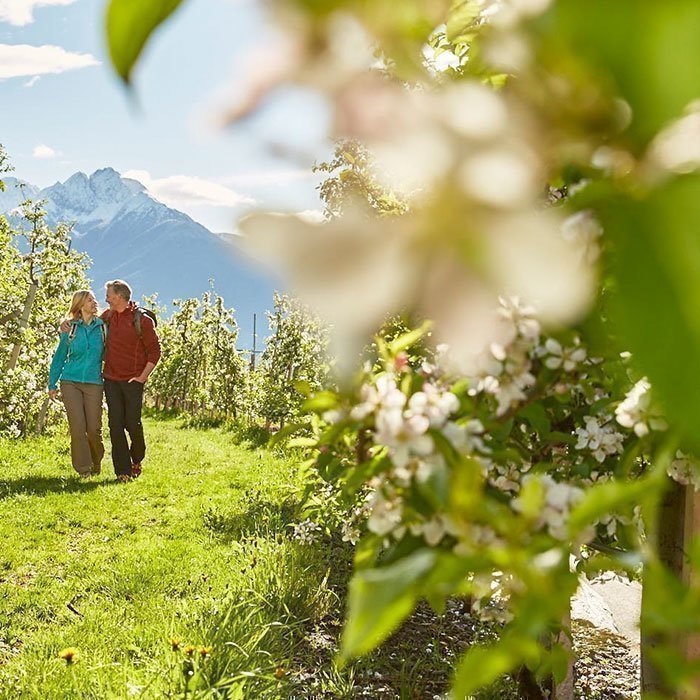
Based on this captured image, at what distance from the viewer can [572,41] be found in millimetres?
196

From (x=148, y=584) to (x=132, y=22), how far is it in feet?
16.2

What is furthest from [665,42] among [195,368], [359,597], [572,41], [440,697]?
[195,368]

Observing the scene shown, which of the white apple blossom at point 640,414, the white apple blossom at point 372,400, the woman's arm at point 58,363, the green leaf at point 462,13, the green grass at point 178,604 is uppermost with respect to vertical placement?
the woman's arm at point 58,363

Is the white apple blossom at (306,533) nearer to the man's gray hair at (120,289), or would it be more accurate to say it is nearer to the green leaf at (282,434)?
the man's gray hair at (120,289)

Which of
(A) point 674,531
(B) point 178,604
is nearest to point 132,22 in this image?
(A) point 674,531

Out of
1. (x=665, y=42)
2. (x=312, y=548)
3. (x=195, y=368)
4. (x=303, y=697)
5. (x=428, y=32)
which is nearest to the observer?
(x=665, y=42)

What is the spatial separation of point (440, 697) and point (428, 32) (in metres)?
3.70

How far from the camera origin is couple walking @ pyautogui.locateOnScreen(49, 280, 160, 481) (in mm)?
6864

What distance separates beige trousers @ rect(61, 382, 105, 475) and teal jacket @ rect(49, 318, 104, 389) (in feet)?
0.35


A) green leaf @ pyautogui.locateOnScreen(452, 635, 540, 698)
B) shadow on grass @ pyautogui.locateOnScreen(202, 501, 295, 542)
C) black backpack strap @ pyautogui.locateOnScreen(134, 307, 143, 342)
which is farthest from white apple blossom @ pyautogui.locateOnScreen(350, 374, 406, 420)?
black backpack strap @ pyautogui.locateOnScreen(134, 307, 143, 342)

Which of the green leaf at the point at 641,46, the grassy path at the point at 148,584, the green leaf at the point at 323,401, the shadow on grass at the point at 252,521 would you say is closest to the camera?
the green leaf at the point at 641,46

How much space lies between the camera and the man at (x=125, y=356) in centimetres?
685

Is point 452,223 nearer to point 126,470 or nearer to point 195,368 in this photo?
point 126,470

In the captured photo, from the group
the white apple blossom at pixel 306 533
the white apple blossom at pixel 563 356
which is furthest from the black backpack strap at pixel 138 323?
the white apple blossom at pixel 563 356
